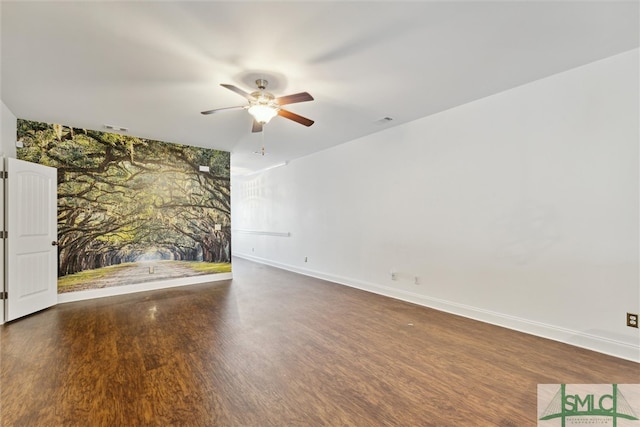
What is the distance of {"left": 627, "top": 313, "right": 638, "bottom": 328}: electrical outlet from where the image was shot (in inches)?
95.9

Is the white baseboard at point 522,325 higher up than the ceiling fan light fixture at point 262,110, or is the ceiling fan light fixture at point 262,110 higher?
the ceiling fan light fixture at point 262,110

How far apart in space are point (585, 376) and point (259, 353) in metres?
2.66

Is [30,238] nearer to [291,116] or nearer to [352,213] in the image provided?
[291,116]

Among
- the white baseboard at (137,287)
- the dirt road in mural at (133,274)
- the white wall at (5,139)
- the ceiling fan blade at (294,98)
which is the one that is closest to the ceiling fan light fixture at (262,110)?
the ceiling fan blade at (294,98)

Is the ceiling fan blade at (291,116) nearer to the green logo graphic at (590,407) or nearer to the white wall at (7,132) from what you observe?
the green logo graphic at (590,407)

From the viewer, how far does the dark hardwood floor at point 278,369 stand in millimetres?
1784

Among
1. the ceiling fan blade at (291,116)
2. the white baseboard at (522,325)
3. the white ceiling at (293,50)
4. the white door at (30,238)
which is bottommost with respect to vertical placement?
the white baseboard at (522,325)

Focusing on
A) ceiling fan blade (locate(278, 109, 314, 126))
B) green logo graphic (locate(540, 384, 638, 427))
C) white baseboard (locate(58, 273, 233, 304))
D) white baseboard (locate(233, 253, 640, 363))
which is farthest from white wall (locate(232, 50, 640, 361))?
white baseboard (locate(58, 273, 233, 304))

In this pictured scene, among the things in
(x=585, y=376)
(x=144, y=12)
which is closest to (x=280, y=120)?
(x=144, y=12)

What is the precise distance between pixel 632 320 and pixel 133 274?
258 inches

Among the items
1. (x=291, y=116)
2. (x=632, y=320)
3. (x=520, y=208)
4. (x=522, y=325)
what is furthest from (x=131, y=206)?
(x=632, y=320)

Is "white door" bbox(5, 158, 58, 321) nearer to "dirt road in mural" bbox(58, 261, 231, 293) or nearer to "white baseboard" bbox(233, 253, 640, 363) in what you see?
"dirt road in mural" bbox(58, 261, 231, 293)

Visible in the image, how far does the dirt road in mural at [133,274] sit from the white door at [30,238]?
300 mm

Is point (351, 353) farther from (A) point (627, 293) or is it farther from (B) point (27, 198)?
(B) point (27, 198)
